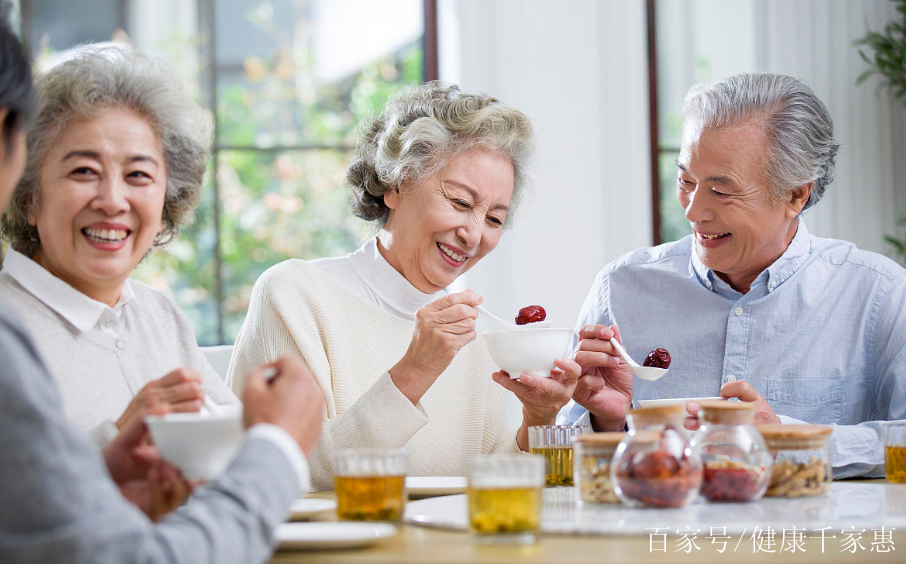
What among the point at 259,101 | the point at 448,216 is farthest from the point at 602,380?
the point at 259,101

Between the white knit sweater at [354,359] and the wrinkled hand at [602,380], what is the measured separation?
29 centimetres

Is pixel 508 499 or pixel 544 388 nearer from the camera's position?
pixel 508 499

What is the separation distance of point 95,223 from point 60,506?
92 cm

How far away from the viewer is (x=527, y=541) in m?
1.04

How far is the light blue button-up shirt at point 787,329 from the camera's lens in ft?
6.90

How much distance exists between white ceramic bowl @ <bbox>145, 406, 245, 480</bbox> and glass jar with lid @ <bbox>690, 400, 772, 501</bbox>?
61 cm

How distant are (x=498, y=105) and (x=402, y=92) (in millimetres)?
267

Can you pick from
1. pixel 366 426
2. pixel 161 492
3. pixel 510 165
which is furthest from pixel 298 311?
pixel 161 492

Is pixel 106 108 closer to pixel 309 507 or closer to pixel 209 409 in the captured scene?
pixel 209 409

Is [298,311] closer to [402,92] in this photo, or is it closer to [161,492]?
[402,92]

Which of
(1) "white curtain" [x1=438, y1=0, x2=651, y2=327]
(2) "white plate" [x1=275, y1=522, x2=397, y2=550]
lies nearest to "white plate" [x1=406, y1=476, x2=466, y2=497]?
(2) "white plate" [x1=275, y1=522, x2=397, y2=550]

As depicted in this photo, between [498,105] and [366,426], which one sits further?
[498,105]

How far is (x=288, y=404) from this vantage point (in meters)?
1.00

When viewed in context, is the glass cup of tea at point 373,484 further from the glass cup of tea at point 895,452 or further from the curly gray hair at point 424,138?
the curly gray hair at point 424,138
